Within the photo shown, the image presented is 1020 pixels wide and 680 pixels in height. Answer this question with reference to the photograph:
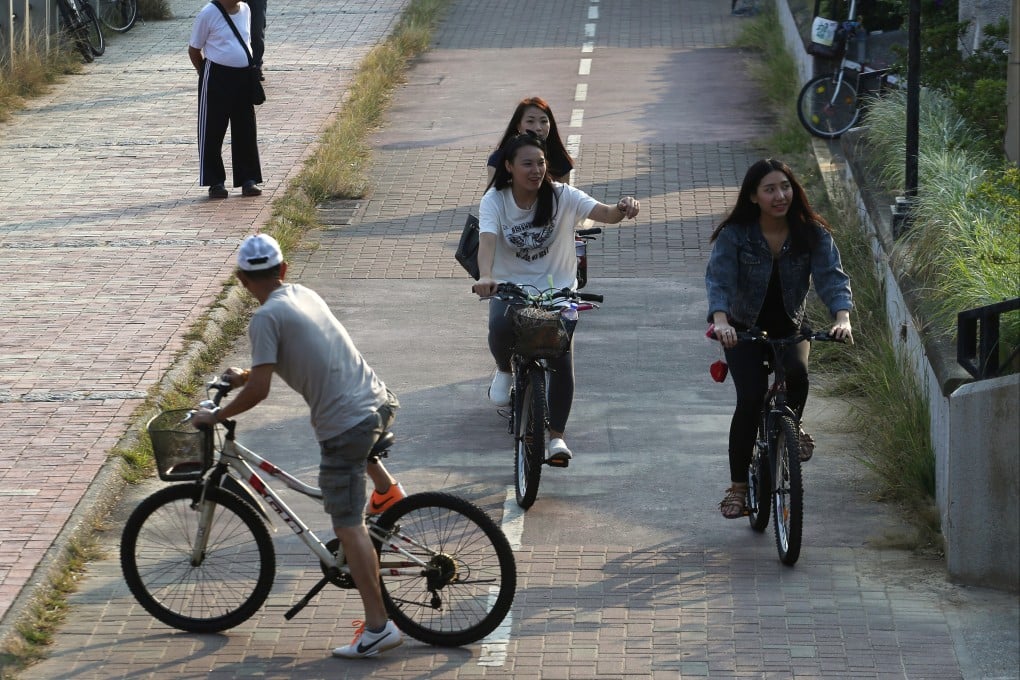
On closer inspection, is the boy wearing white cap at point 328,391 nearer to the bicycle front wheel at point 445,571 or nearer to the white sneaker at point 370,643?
the white sneaker at point 370,643

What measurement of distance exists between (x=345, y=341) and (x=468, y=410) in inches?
134

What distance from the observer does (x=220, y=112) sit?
14086 millimetres

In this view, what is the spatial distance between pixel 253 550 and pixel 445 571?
2.55ft

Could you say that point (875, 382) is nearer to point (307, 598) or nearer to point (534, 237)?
point (534, 237)

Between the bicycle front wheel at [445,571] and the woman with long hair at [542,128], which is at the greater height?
the woman with long hair at [542,128]

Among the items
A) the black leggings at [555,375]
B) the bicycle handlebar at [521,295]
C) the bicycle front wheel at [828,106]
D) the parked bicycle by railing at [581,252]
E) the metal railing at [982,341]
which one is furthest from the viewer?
the bicycle front wheel at [828,106]

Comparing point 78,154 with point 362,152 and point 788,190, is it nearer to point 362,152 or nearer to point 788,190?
point 362,152

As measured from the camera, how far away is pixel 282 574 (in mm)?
7008

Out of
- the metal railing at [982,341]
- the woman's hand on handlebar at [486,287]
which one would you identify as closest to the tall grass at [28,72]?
the woman's hand on handlebar at [486,287]

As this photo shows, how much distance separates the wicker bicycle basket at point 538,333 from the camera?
743 centimetres

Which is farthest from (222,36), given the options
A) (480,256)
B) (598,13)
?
(598,13)

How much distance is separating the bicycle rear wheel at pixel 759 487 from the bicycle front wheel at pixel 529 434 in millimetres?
997

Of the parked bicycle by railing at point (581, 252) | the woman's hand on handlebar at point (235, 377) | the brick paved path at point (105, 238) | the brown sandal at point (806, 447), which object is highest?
the woman's hand on handlebar at point (235, 377)

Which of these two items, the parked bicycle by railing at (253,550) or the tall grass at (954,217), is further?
the tall grass at (954,217)
